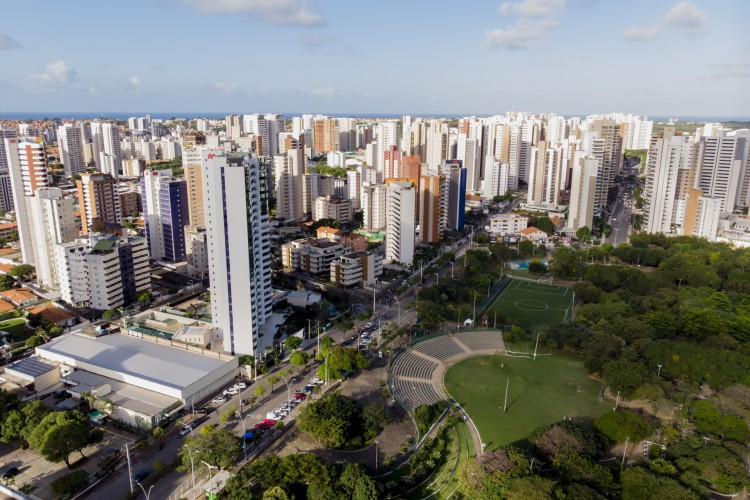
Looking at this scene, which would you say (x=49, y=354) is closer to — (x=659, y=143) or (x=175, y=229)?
(x=175, y=229)

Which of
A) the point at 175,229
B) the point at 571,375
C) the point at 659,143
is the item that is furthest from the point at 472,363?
the point at 659,143

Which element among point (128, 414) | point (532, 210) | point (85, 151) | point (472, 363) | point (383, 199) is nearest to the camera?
point (128, 414)

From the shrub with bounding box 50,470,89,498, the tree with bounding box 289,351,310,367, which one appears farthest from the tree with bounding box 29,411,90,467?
the tree with bounding box 289,351,310,367

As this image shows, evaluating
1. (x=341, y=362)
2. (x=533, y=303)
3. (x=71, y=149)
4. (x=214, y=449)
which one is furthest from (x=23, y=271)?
(x=71, y=149)

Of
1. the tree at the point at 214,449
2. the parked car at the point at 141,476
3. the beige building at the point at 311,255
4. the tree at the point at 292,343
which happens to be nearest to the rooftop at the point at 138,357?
the tree at the point at 292,343

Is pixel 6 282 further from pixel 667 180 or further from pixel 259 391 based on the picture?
pixel 667 180

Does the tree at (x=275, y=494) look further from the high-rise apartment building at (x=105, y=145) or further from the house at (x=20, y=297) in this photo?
the high-rise apartment building at (x=105, y=145)

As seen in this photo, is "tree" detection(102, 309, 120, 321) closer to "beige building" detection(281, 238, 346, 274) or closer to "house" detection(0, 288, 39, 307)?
"house" detection(0, 288, 39, 307)
